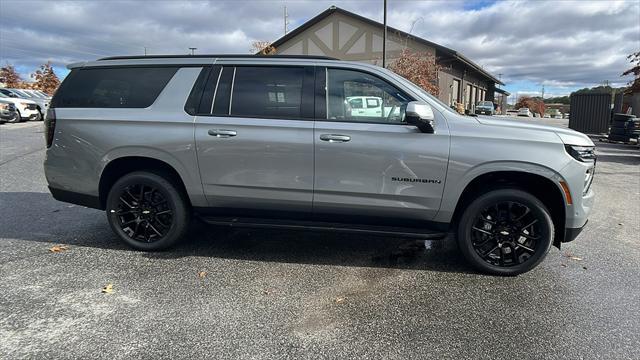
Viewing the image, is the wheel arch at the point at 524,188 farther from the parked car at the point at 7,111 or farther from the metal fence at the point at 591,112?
the parked car at the point at 7,111

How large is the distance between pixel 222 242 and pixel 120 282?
128 cm

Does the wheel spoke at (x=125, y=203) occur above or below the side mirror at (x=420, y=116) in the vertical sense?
below

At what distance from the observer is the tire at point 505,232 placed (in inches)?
153

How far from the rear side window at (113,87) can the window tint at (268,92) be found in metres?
0.77

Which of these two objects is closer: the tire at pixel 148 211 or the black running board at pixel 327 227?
the black running board at pixel 327 227

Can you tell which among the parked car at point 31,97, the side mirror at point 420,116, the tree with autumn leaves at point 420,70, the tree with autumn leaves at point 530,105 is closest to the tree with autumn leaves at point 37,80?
the parked car at point 31,97

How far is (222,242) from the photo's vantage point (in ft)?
16.0

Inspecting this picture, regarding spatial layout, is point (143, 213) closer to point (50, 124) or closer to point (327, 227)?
point (50, 124)

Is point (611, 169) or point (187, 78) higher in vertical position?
point (187, 78)

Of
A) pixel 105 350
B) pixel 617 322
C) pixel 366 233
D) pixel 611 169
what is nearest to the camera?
pixel 105 350

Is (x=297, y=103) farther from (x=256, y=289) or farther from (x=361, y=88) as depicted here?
(x=256, y=289)

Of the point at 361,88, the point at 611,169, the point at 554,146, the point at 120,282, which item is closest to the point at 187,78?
the point at 361,88

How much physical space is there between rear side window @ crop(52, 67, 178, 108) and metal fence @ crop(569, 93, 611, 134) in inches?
936

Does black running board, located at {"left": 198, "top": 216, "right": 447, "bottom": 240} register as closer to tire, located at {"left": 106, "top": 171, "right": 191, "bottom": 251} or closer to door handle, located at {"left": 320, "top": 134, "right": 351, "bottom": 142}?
tire, located at {"left": 106, "top": 171, "right": 191, "bottom": 251}
